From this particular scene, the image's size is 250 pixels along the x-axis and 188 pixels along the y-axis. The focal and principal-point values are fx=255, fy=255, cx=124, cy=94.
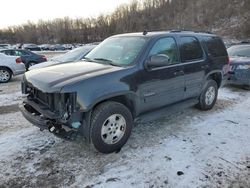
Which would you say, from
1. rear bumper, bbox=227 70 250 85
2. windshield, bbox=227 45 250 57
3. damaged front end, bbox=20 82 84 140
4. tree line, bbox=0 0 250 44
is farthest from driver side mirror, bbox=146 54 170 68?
tree line, bbox=0 0 250 44

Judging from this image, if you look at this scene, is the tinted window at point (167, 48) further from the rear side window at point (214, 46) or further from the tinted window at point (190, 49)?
the rear side window at point (214, 46)

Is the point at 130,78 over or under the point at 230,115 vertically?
over

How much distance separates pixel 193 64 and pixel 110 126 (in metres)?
2.45

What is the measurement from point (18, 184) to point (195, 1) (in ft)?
226

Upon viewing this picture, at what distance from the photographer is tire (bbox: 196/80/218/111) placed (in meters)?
6.07

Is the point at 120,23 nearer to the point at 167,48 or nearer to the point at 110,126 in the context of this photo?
the point at 167,48

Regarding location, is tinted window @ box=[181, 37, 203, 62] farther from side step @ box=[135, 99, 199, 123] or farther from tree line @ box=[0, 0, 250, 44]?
tree line @ box=[0, 0, 250, 44]

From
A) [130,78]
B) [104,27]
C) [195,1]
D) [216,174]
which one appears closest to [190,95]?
[130,78]

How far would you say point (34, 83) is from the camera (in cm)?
401

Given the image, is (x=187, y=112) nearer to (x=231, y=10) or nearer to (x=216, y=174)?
(x=216, y=174)

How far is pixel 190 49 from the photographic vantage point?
17.9 feet

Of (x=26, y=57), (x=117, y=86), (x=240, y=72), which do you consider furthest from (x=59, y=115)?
(x=26, y=57)

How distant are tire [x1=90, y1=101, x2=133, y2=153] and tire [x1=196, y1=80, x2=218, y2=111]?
2.53m

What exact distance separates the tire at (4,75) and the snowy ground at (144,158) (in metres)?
6.19
